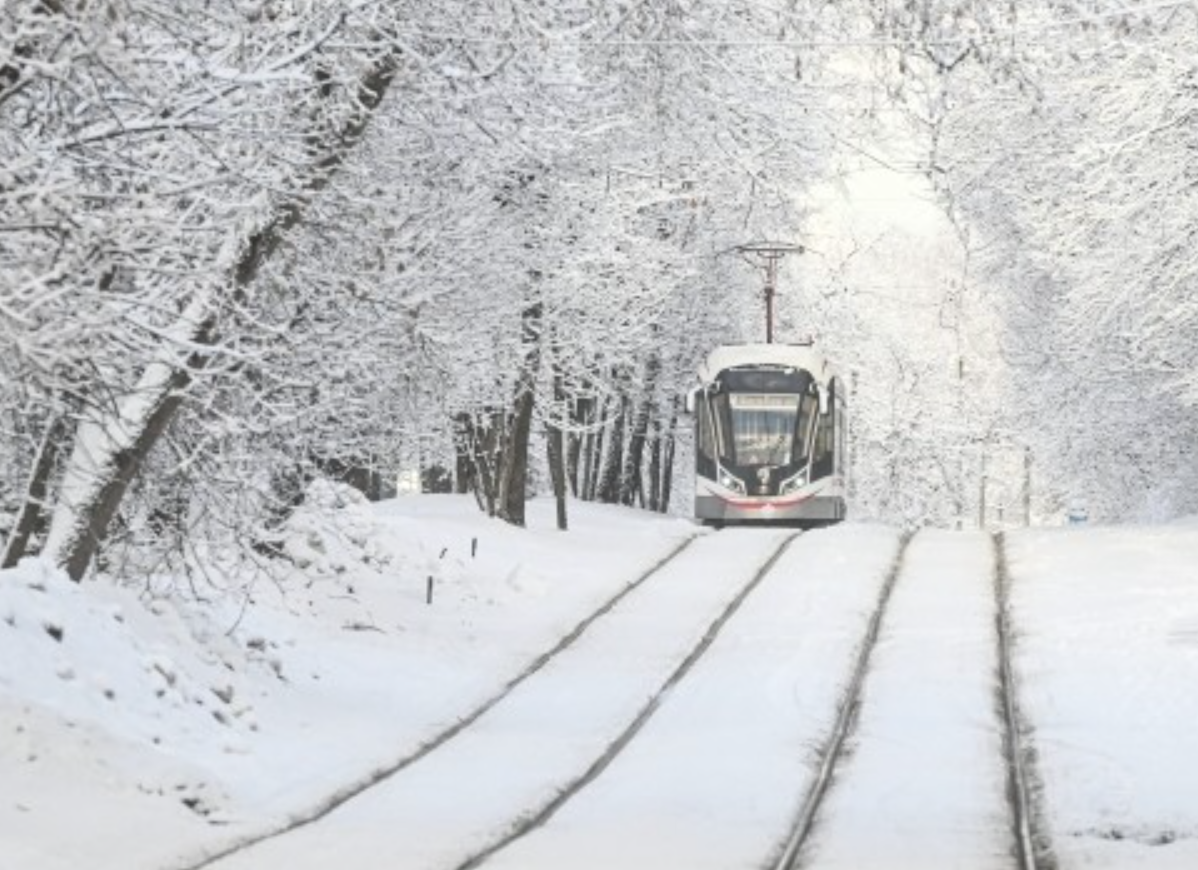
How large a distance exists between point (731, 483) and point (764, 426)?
4.25ft

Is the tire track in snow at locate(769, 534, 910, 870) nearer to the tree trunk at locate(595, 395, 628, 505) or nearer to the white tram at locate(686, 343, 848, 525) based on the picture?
the white tram at locate(686, 343, 848, 525)

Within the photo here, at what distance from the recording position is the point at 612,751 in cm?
1343

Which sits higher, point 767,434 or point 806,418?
point 806,418

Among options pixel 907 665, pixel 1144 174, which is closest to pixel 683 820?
pixel 907 665

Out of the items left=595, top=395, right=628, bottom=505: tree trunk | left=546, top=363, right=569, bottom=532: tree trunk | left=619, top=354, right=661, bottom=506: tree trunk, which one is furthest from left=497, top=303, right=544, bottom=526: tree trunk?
left=619, top=354, right=661, bottom=506: tree trunk

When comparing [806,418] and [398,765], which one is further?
[806,418]

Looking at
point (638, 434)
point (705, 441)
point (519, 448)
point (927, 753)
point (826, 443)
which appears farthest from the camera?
point (638, 434)

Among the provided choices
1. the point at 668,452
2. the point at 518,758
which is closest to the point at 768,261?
the point at 668,452

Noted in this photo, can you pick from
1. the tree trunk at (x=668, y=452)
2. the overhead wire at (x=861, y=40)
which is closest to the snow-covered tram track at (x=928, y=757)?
the overhead wire at (x=861, y=40)

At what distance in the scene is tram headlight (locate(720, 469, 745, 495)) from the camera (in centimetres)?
3472

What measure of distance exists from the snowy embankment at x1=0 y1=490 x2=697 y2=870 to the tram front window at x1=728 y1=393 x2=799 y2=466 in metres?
10.2

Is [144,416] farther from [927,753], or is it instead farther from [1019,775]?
[1019,775]

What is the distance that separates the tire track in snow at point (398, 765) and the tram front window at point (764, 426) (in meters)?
12.3

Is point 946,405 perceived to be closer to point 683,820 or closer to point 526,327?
point 526,327
